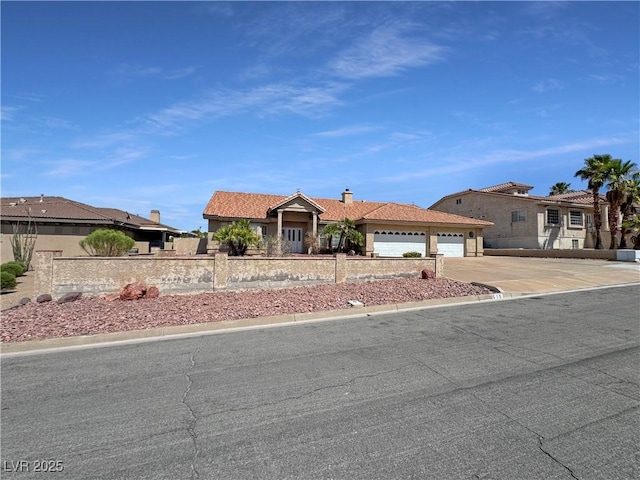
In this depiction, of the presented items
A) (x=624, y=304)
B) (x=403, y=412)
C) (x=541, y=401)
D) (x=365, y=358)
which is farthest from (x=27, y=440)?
(x=624, y=304)

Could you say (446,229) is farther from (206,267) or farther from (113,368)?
(113,368)

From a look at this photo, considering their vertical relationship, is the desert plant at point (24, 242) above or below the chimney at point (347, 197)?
below

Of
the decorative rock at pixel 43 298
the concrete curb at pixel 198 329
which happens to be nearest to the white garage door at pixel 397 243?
the concrete curb at pixel 198 329

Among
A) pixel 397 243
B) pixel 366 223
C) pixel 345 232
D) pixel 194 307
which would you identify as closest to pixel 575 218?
pixel 397 243

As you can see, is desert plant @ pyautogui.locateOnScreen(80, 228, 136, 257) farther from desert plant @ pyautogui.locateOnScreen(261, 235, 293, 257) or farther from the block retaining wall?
the block retaining wall

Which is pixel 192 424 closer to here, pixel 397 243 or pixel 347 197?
pixel 397 243

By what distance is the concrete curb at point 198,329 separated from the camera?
8.06 m

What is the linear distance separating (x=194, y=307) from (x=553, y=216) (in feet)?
114

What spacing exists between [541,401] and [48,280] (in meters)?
15.1

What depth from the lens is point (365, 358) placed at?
6.46m

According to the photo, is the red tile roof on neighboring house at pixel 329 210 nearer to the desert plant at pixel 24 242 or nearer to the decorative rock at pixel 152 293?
the desert plant at pixel 24 242

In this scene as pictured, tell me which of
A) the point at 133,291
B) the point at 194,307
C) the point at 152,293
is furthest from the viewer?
the point at 152,293

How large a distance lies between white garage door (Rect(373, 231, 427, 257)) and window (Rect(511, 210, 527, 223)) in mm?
12457

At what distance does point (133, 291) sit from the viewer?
12.9 meters
